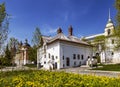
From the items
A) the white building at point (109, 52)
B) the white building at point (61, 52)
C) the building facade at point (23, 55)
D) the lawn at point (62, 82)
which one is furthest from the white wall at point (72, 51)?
the lawn at point (62, 82)

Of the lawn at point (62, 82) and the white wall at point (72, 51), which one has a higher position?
the white wall at point (72, 51)

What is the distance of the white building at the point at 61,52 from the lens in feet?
156

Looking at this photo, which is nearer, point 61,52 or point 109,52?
point 61,52

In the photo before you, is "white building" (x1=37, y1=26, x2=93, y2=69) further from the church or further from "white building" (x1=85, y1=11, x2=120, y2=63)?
"white building" (x1=85, y1=11, x2=120, y2=63)

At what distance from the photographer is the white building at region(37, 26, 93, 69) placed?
47.7 metres

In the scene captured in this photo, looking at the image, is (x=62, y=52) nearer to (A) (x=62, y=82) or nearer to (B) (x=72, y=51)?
(B) (x=72, y=51)

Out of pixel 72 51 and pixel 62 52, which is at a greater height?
pixel 72 51

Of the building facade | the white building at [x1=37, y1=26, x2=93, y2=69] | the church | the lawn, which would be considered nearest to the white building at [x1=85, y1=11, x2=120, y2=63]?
the church

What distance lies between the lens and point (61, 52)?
156 ft

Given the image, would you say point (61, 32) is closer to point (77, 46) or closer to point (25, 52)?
point (77, 46)

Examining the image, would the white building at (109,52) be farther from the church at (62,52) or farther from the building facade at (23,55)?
the building facade at (23,55)

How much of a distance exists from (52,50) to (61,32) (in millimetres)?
8162

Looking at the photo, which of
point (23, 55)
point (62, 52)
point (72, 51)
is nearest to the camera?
point (62, 52)

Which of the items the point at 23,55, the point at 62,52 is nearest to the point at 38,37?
the point at 62,52
